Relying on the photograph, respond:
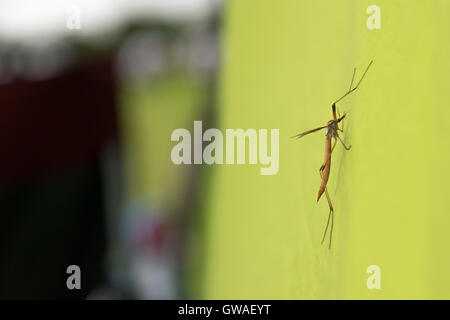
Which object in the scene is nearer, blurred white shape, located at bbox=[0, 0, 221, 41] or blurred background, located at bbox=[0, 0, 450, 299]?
blurred background, located at bbox=[0, 0, 450, 299]

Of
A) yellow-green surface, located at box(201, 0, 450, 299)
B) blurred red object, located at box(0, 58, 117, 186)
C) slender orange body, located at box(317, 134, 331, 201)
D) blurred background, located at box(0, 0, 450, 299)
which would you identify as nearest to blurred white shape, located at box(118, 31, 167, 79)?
blurred background, located at box(0, 0, 450, 299)

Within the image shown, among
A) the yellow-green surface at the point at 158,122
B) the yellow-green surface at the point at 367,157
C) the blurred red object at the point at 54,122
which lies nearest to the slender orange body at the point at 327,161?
the yellow-green surface at the point at 367,157

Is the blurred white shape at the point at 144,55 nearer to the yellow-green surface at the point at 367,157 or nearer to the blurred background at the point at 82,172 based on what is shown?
the blurred background at the point at 82,172

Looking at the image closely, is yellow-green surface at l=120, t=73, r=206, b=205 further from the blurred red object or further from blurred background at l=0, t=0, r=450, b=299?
the blurred red object

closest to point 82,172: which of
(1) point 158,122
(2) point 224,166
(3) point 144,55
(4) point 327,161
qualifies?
(2) point 224,166

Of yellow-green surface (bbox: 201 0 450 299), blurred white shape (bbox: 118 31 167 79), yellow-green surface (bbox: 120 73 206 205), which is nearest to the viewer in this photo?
yellow-green surface (bbox: 201 0 450 299)

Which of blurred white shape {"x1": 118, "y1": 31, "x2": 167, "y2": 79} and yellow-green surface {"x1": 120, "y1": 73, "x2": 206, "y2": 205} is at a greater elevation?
blurred white shape {"x1": 118, "y1": 31, "x2": 167, "y2": 79}

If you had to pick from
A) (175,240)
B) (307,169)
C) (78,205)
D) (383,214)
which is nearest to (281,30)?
(307,169)
